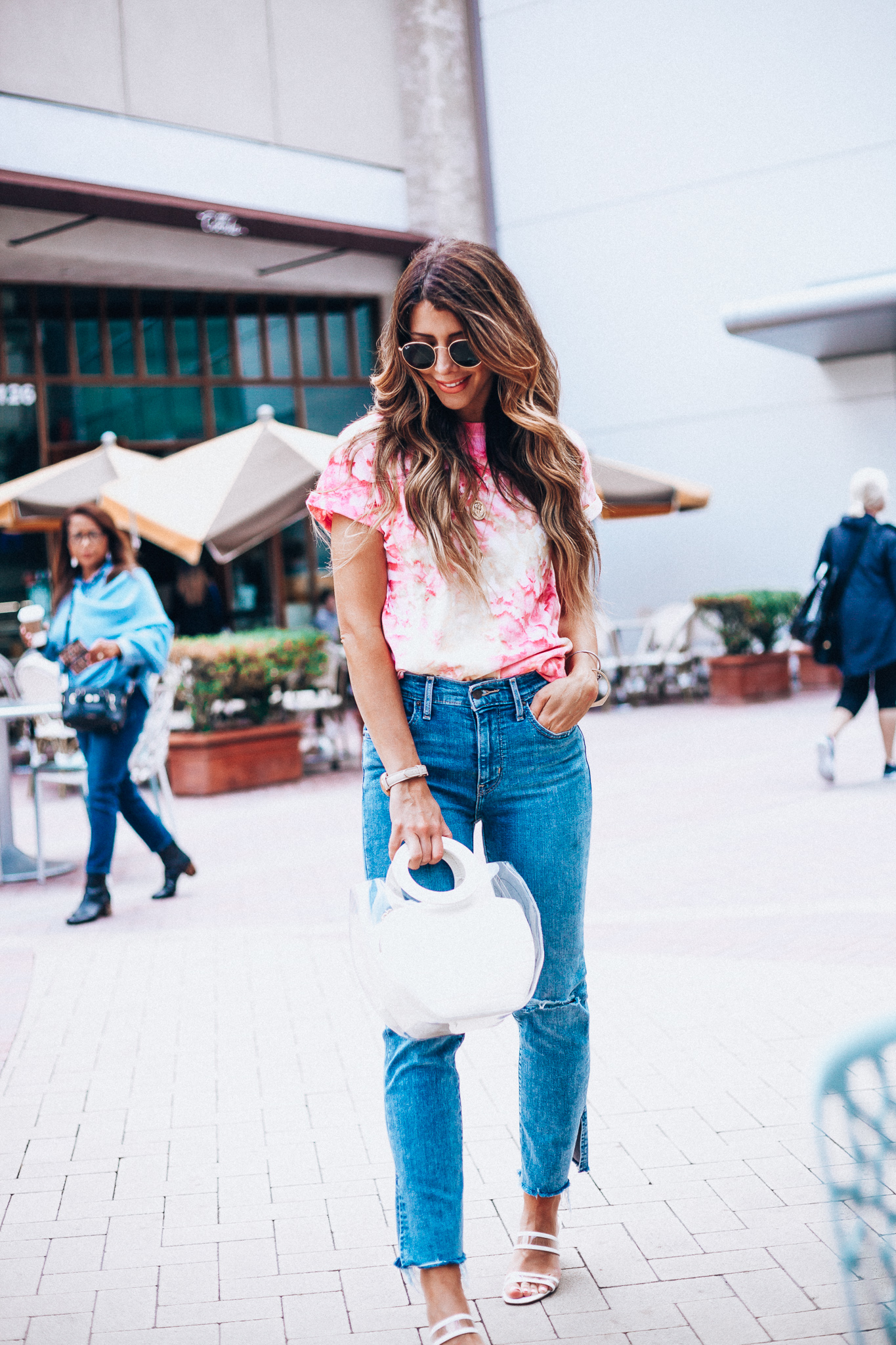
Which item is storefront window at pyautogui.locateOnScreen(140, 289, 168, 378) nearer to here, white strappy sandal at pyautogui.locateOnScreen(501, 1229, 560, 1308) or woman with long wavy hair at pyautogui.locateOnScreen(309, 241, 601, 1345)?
woman with long wavy hair at pyautogui.locateOnScreen(309, 241, 601, 1345)

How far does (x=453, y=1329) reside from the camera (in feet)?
7.57

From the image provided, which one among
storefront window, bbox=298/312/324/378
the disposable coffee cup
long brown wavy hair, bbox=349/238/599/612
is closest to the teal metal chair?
long brown wavy hair, bbox=349/238/599/612

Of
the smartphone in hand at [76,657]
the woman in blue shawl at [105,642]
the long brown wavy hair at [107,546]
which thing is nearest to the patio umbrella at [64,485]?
the long brown wavy hair at [107,546]

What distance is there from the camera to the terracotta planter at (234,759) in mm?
10484

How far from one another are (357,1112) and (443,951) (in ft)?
5.82

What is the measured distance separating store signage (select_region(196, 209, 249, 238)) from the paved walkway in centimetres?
937

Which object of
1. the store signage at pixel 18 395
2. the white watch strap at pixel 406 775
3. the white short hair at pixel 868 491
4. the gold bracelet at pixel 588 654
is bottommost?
the white watch strap at pixel 406 775

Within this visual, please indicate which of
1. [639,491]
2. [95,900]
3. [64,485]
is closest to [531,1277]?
[95,900]

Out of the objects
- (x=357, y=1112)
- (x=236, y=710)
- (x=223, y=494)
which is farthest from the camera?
(x=236, y=710)

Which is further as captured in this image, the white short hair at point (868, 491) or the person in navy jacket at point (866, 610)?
the white short hair at point (868, 491)

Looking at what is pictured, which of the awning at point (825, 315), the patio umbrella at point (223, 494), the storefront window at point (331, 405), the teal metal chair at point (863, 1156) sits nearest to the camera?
the teal metal chair at point (863, 1156)

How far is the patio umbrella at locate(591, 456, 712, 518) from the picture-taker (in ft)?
45.5

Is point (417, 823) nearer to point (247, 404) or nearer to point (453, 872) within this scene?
point (453, 872)

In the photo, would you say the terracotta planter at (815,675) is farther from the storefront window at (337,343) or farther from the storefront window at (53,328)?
the storefront window at (53,328)
